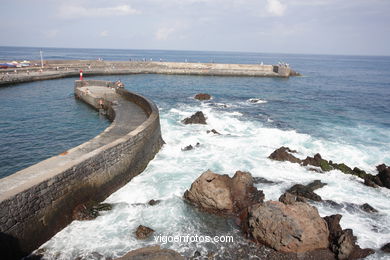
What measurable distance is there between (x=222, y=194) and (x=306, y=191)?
3835mm

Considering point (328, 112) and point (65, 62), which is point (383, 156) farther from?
point (65, 62)

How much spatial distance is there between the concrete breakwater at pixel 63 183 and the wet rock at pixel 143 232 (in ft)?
7.93

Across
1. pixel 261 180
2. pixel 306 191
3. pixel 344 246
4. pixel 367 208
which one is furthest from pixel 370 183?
pixel 344 246

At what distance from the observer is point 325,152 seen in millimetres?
16391

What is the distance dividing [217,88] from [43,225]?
34379mm

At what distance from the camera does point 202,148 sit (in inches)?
643

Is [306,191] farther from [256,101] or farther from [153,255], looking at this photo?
[256,101]

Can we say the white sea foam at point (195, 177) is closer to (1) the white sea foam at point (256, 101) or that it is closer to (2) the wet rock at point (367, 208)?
(2) the wet rock at point (367, 208)

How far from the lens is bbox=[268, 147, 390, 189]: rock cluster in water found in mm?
12578

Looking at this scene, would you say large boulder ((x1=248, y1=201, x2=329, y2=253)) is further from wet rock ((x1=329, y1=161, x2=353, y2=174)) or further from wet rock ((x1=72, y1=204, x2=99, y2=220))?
wet rock ((x1=329, y1=161, x2=353, y2=174))

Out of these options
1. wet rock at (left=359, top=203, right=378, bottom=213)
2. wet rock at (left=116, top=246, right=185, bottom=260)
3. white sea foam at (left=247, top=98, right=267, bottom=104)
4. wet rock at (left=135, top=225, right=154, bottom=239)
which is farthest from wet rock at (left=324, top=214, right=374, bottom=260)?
white sea foam at (left=247, top=98, right=267, bottom=104)

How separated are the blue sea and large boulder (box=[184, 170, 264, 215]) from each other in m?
0.47

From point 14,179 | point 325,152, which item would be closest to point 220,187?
point 14,179

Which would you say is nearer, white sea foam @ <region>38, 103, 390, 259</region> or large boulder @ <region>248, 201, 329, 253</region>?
large boulder @ <region>248, 201, 329, 253</region>
